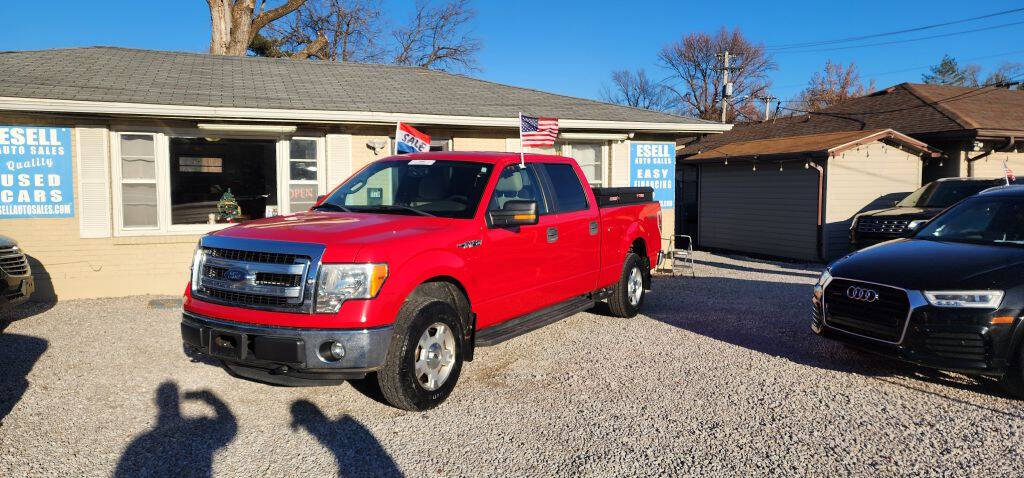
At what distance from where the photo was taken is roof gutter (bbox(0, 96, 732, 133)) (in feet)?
27.7

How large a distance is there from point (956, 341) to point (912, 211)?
8686 mm

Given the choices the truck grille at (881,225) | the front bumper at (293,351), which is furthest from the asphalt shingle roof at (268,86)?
the front bumper at (293,351)

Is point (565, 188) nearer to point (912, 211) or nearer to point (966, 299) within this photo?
point (966, 299)

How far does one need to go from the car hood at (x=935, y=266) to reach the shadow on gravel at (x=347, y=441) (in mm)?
3963

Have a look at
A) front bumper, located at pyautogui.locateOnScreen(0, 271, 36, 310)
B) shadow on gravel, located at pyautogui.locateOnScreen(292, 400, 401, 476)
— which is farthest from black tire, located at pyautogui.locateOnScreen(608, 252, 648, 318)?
front bumper, located at pyautogui.locateOnScreen(0, 271, 36, 310)

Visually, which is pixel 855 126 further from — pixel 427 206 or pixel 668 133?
pixel 427 206

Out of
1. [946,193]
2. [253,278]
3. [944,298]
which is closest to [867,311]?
[944,298]

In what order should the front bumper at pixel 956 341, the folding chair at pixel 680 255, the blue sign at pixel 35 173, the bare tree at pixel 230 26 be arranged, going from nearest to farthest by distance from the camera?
the front bumper at pixel 956 341, the blue sign at pixel 35 173, the folding chair at pixel 680 255, the bare tree at pixel 230 26

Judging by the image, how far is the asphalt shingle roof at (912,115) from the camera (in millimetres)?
15898

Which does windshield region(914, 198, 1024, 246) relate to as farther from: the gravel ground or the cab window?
the cab window

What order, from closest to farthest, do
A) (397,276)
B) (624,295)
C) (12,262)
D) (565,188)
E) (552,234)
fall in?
(397,276) < (552,234) < (565,188) < (12,262) < (624,295)

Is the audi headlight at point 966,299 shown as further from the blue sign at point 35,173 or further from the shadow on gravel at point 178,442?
the blue sign at point 35,173

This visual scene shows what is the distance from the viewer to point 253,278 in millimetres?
4473

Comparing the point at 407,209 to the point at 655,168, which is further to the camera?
the point at 655,168
